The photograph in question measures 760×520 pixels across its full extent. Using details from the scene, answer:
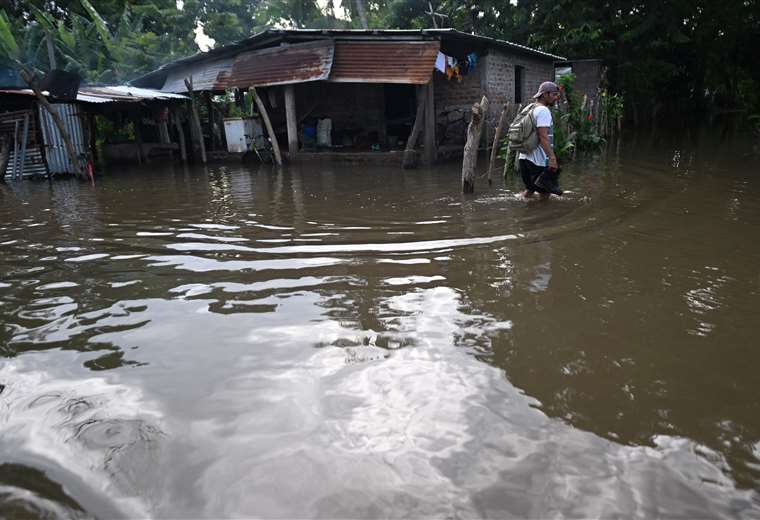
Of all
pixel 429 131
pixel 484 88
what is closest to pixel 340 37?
pixel 429 131

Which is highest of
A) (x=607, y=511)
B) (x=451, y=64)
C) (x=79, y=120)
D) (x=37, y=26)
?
(x=37, y=26)

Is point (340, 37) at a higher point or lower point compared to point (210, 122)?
higher

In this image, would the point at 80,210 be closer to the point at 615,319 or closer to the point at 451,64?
the point at 615,319

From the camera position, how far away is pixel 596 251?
467cm

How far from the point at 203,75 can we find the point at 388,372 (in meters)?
16.6

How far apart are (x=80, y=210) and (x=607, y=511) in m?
8.11

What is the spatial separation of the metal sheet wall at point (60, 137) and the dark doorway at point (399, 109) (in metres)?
8.43

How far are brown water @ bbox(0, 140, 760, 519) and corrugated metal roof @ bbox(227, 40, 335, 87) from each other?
949 cm

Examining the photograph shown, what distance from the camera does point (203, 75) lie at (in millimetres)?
17109

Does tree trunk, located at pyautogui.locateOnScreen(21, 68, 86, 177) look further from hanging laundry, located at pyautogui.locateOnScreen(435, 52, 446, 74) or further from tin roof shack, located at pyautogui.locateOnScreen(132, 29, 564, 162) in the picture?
hanging laundry, located at pyautogui.locateOnScreen(435, 52, 446, 74)

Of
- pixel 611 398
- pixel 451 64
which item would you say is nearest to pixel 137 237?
pixel 611 398

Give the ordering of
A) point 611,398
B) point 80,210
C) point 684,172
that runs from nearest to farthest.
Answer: point 611,398
point 80,210
point 684,172

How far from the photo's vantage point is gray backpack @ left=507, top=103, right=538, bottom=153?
7.08m

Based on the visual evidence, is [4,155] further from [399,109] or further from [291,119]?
[399,109]
